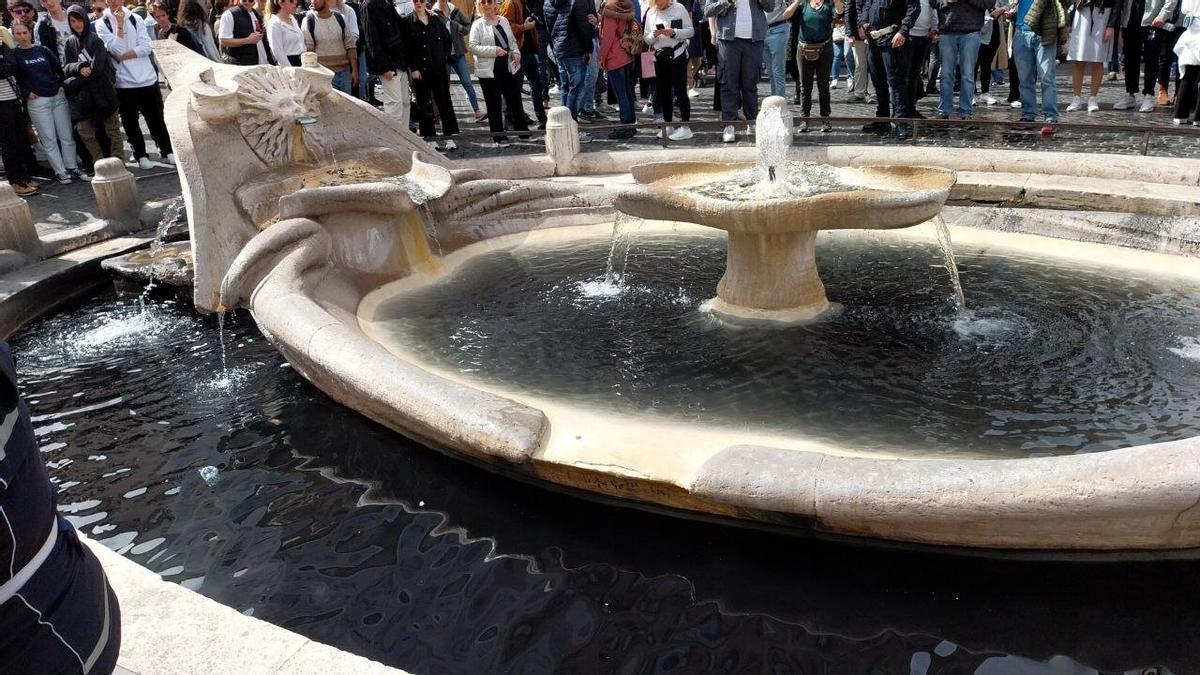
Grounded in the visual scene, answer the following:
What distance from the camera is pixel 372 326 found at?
5426mm

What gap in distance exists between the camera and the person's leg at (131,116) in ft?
34.3

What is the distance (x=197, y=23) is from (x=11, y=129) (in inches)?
89.6

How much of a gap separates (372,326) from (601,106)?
8903 millimetres

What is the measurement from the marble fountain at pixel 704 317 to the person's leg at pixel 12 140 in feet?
10.9

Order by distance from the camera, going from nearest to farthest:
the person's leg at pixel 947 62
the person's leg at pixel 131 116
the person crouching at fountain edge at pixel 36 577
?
1. the person crouching at fountain edge at pixel 36 577
2. the person's leg at pixel 947 62
3. the person's leg at pixel 131 116

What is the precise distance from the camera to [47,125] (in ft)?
32.6

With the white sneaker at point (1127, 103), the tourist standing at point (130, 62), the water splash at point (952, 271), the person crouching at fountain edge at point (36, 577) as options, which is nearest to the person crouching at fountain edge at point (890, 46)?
the white sneaker at point (1127, 103)

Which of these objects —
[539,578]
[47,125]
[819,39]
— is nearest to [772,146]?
[539,578]

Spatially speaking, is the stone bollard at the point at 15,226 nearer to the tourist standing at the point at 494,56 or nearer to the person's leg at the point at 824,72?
the tourist standing at the point at 494,56

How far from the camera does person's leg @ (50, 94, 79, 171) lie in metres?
9.95

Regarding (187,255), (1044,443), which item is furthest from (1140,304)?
(187,255)

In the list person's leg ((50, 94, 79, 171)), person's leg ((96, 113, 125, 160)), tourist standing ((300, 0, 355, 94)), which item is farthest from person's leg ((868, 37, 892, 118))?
person's leg ((50, 94, 79, 171))

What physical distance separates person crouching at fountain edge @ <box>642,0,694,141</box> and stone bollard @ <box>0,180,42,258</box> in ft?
18.8

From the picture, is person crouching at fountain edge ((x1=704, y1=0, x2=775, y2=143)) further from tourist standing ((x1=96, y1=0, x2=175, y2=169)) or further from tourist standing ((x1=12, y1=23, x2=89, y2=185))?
tourist standing ((x1=12, y1=23, x2=89, y2=185))
